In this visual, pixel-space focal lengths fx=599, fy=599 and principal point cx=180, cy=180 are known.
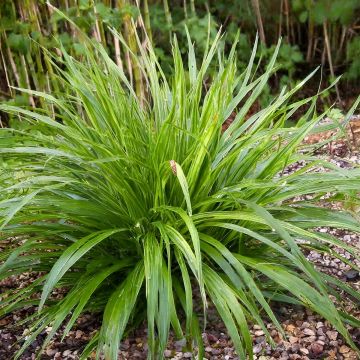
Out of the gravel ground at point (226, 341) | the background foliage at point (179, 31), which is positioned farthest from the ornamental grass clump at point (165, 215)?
the background foliage at point (179, 31)

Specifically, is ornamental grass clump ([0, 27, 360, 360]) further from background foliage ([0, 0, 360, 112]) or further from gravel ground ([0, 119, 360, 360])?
background foliage ([0, 0, 360, 112])

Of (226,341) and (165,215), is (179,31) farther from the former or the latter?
(226,341)

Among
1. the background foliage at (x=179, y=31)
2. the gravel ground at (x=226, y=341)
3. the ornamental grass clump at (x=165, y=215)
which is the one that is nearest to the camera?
the ornamental grass clump at (x=165, y=215)

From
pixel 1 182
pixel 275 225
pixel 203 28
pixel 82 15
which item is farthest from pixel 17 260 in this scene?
pixel 203 28

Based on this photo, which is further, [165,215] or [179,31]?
[179,31]

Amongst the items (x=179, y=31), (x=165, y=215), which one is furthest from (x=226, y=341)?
(x=179, y=31)

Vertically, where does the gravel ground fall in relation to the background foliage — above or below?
below

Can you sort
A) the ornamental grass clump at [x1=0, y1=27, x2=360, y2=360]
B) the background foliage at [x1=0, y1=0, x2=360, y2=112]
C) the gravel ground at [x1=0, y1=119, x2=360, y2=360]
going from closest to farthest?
the ornamental grass clump at [x1=0, y1=27, x2=360, y2=360] < the gravel ground at [x1=0, y1=119, x2=360, y2=360] < the background foliage at [x1=0, y1=0, x2=360, y2=112]

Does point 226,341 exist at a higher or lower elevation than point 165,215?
lower

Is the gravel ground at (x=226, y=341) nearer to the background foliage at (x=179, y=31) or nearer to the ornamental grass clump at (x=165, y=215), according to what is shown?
the ornamental grass clump at (x=165, y=215)

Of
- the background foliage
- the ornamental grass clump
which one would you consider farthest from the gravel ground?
the background foliage

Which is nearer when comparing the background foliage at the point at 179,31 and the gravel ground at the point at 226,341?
the gravel ground at the point at 226,341

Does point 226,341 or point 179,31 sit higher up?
point 179,31

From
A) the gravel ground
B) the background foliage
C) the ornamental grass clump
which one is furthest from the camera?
the background foliage
